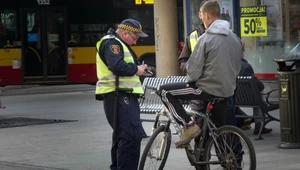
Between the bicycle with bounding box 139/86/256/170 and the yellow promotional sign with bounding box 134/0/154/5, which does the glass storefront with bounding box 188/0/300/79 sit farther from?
the bicycle with bounding box 139/86/256/170

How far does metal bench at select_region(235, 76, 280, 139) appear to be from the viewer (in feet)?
39.1

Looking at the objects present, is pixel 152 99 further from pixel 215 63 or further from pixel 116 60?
pixel 116 60

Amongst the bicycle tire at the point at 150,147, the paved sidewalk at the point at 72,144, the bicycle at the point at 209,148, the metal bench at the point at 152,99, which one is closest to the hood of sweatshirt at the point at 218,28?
the bicycle at the point at 209,148

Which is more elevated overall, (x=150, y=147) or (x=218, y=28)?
(x=218, y=28)

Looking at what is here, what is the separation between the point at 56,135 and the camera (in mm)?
13727

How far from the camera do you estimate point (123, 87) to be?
8.32 m

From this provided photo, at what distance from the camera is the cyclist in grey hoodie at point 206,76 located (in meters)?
8.50

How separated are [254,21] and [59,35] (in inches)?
354

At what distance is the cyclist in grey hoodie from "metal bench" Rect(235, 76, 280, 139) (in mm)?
3348

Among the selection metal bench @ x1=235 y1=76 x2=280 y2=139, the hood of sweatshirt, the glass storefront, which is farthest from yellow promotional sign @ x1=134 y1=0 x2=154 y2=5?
the hood of sweatshirt

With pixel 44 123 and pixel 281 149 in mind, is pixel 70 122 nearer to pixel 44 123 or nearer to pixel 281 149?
pixel 44 123

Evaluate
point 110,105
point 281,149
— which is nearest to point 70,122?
point 281,149

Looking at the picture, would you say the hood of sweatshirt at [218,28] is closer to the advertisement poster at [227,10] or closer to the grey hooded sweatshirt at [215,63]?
the grey hooded sweatshirt at [215,63]

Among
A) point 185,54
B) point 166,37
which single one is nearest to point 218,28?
point 185,54
